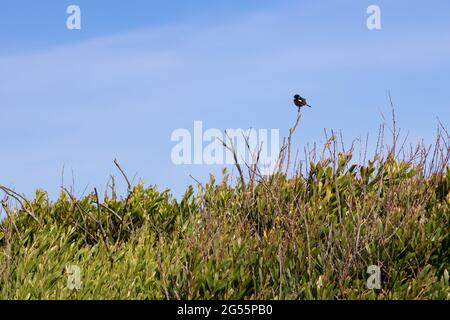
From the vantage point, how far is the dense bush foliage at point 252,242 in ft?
25.4

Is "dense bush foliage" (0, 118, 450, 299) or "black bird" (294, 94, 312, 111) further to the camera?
"black bird" (294, 94, 312, 111)

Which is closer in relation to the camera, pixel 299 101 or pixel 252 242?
pixel 252 242

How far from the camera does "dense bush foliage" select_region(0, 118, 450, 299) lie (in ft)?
25.4

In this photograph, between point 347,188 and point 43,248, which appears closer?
point 43,248

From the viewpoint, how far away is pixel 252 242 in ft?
28.7

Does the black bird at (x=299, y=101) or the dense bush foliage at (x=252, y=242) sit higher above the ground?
the black bird at (x=299, y=101)

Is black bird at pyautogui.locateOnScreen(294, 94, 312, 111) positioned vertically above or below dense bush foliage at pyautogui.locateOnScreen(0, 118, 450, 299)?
above

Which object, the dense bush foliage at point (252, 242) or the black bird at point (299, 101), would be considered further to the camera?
the black bird at point (299, 101)

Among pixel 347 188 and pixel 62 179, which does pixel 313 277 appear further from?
pixel 62 179

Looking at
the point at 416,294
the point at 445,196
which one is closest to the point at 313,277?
the point at 416,294

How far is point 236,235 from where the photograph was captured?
9102mm

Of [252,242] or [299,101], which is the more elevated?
[299,101]
